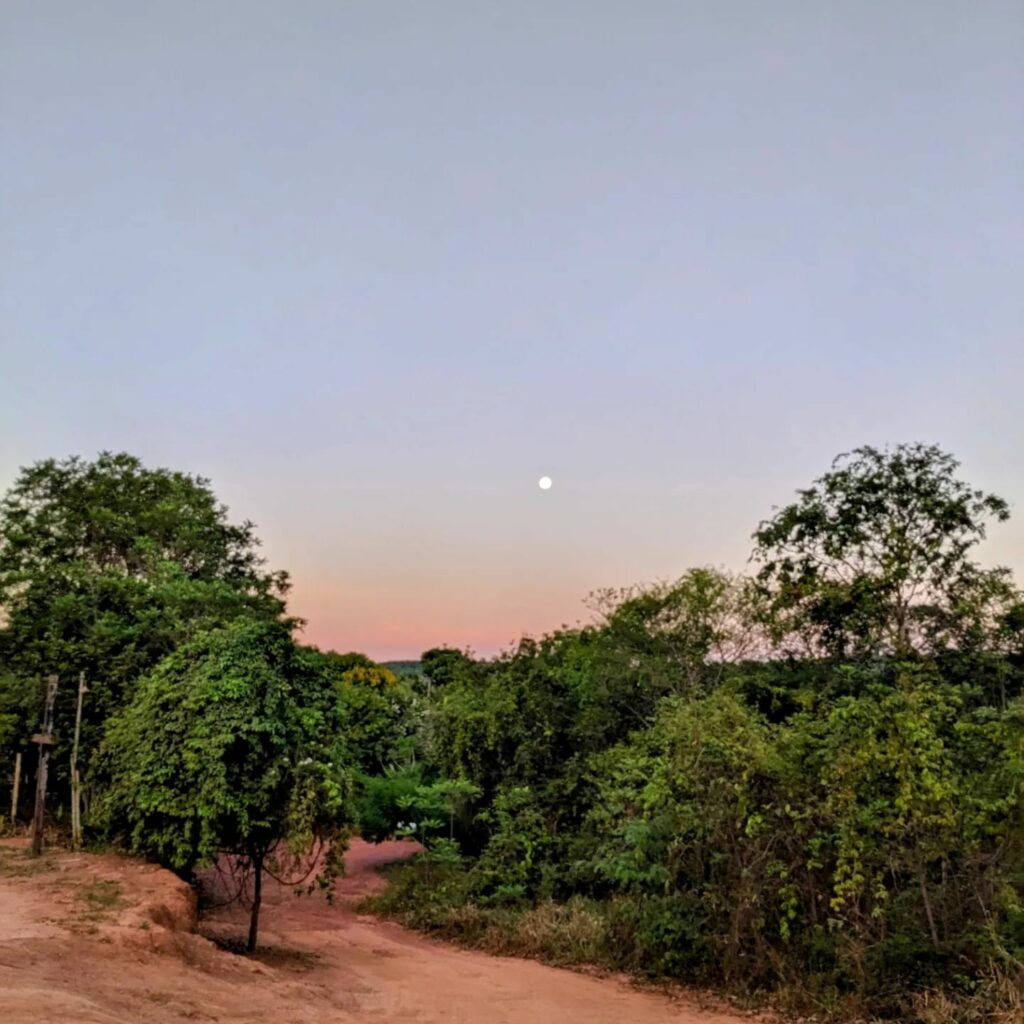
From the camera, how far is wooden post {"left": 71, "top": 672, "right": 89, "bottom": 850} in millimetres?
12742

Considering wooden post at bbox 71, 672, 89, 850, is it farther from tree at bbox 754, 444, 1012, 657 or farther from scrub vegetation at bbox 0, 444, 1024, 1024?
tree at bbox 754, 444, 1012, 657

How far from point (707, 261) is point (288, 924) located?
40.9 feet

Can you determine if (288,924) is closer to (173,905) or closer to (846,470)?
(173,905)

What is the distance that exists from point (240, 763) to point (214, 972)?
238cm

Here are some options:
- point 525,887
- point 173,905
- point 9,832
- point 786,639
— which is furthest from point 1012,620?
point 9,832

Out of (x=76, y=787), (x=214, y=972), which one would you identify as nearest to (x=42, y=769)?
(x=76, y=787)

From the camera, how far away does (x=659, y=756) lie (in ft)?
40.9

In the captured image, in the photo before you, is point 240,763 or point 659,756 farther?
point 659,756

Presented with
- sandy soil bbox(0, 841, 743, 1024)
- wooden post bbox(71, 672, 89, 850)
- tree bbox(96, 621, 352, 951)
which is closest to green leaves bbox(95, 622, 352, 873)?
tree bbox(96, 621, 352, 951)

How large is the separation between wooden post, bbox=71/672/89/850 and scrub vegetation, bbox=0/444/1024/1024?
0.78 ft

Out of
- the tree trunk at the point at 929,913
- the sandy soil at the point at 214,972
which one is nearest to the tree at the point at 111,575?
the sandy soil at the point at 214,972

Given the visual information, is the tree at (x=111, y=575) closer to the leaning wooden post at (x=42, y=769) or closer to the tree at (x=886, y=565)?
the leaning wooden post at (x=42, y=769)

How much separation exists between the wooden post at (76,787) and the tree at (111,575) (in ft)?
1.39

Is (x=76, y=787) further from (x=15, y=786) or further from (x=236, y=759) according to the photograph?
(x=236, y=759)
